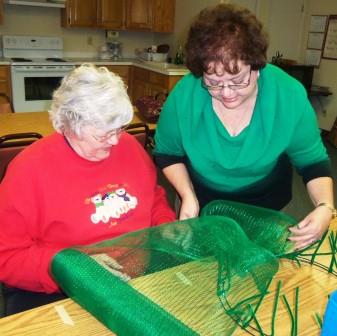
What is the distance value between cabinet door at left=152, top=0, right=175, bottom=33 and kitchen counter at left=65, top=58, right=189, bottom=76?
54cm

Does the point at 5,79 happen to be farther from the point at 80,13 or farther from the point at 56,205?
the point at 56,205

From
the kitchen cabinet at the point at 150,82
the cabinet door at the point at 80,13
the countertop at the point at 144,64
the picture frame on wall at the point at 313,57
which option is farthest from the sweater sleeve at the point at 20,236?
the picture frame on wall at the point at 313,57

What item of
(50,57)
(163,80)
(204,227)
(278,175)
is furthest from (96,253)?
(50,57)

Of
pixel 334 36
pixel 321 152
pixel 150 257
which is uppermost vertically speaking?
pixel 334 36

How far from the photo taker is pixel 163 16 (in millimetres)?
5398

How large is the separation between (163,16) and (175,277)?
5061 millimetres

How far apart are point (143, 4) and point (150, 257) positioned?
494 cm

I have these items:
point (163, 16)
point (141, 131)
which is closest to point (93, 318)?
point (141, 131)

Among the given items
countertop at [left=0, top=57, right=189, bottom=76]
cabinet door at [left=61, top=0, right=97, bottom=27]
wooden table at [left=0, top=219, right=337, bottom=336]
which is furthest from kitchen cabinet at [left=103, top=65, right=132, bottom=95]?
wooden table at [left=0, top=219, right=337, bottom=336]

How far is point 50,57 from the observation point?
5.22 meters

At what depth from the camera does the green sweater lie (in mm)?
1242

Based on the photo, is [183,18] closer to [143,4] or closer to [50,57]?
[143,4]

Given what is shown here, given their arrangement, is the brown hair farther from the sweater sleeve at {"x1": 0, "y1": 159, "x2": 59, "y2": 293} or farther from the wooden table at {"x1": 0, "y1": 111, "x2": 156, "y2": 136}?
the wooden table at {"x1": 0, "y1": 111, "x2": 156, "y2": 136}

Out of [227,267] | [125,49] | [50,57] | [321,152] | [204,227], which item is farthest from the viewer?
[125,49]
